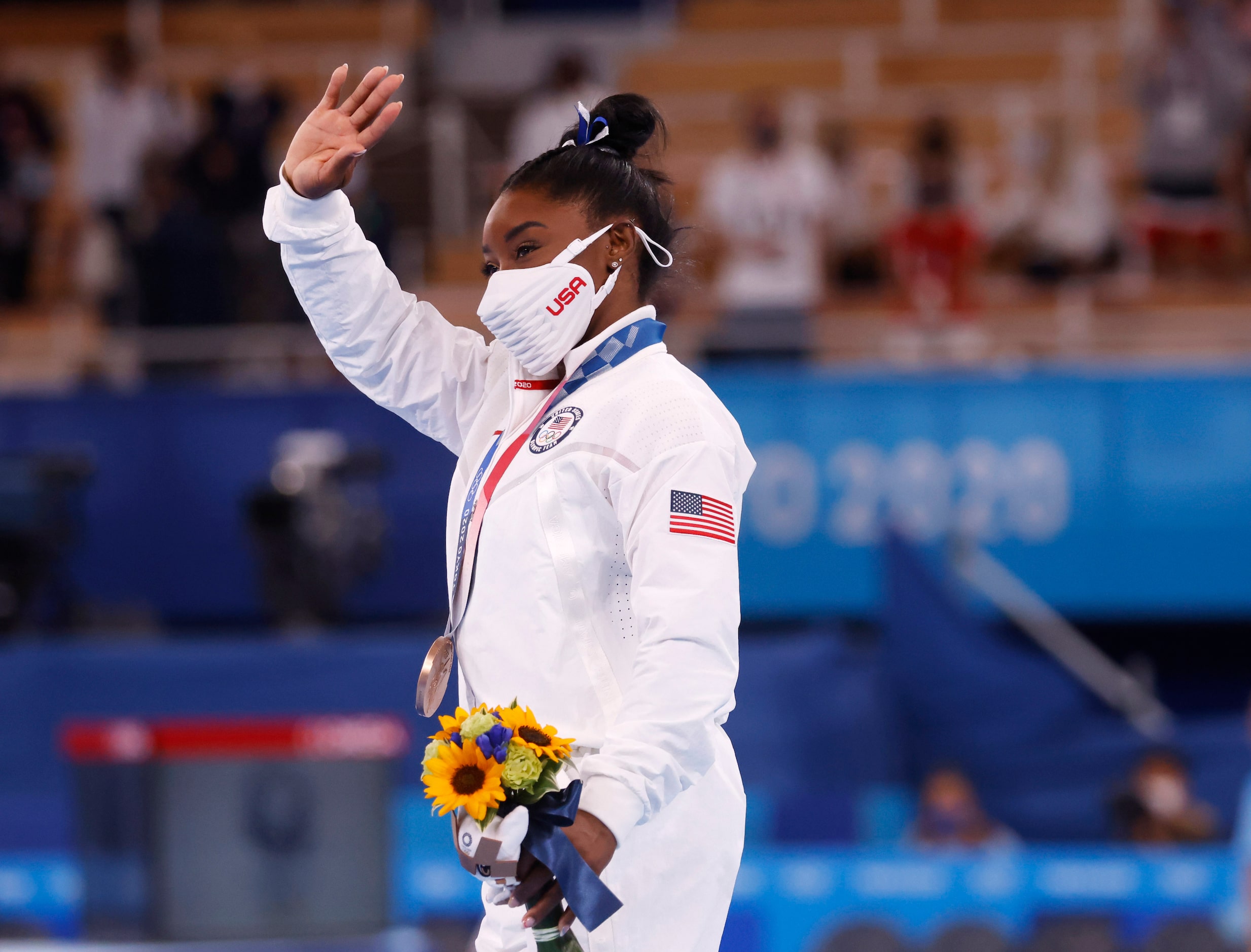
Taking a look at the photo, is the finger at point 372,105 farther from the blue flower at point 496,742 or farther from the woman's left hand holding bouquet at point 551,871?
the woman's left hand holding bouquet at point 551,871

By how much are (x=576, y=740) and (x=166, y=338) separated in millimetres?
7532

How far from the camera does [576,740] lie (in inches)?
101

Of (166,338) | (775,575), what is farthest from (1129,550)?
(166,338)

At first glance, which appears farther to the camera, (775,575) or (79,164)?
(79,164)

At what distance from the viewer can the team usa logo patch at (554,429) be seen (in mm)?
2633

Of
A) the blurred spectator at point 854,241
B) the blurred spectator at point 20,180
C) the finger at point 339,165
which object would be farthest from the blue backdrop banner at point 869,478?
the finger at point 339,165

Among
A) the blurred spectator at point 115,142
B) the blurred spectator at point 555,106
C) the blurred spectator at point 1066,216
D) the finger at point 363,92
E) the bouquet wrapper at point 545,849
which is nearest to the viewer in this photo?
the bouquet wrapper at point 545,849

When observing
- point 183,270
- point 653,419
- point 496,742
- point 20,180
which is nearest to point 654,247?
point 653,419

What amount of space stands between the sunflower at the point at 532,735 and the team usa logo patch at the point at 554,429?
431 mm

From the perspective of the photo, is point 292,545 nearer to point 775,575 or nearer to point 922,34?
point 775,575

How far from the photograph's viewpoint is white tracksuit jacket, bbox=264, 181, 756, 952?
242 cm

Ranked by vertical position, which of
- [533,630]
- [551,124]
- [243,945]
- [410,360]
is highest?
[551,124]

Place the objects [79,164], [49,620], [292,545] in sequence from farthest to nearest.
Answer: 1. [79,164]
2. [49,620]
3. [292,545]

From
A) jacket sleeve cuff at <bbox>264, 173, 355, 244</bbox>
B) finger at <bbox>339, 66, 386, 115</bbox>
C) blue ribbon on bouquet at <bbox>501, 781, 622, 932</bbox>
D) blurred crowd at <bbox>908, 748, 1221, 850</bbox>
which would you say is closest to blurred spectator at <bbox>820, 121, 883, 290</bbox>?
blurred crowd at <bbox>908, 748, 1221, 850</bbox>
